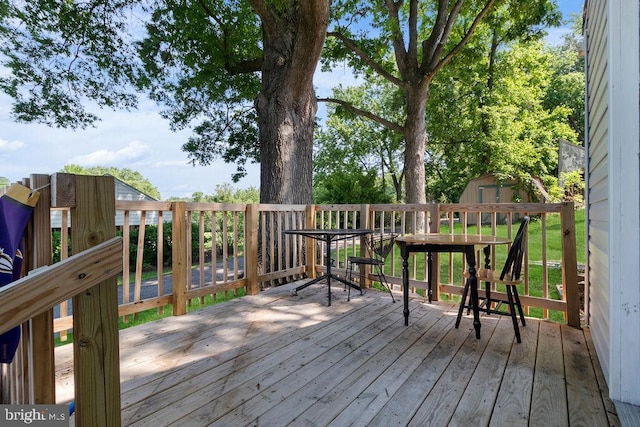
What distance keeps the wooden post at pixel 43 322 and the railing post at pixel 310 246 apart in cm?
403

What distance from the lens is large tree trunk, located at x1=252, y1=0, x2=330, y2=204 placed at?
516 cm

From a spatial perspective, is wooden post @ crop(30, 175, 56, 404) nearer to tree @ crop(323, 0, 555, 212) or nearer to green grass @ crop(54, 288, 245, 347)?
green grass @ crop(54, 288, 245, 347)

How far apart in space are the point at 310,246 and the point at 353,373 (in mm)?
2949

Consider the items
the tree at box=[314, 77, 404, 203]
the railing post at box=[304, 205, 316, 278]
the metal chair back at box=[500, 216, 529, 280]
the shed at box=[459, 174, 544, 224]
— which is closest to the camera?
the metal chair back at box=[500, 216, 529, 280]

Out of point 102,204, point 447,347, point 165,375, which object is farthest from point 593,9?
point 165,375

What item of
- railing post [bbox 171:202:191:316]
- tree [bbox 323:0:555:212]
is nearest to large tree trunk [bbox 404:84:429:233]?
tree [bbox 323:0:555:212]

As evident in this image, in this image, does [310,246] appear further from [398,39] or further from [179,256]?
[398,39]

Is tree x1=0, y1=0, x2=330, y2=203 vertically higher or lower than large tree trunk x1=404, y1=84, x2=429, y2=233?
higher

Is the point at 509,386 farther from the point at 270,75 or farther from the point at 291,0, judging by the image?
the point at 291,0

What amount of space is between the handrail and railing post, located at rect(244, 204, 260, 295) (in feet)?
10.1

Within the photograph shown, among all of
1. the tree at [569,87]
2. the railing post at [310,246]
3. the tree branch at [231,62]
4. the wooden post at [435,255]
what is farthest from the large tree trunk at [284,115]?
the tree at [569,87]

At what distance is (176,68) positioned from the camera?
28.2 ft

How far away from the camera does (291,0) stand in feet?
17.3

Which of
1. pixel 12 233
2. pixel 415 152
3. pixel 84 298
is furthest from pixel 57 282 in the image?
pixel 415 152
